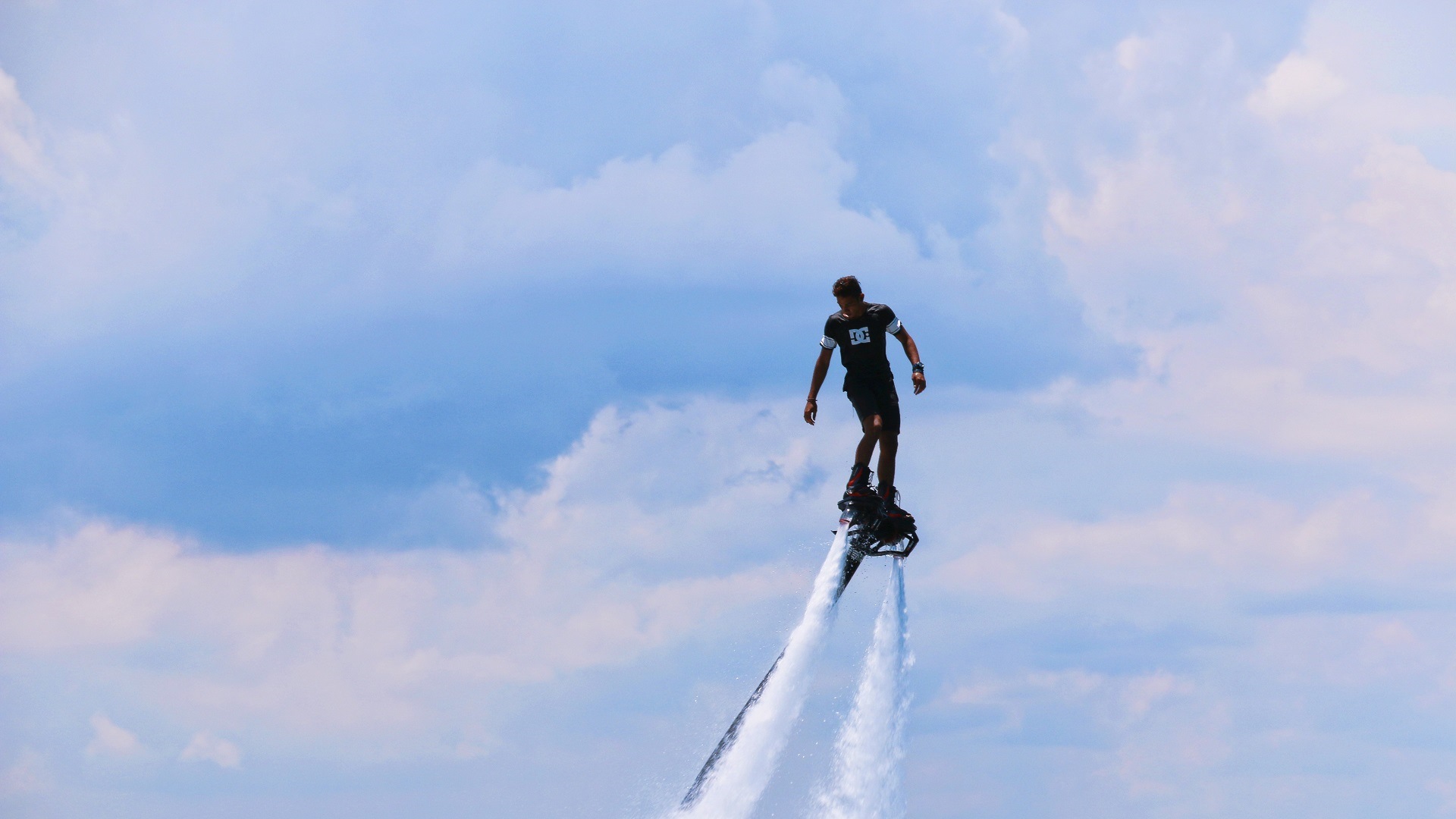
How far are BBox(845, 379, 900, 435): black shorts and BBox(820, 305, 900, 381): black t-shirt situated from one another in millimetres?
121

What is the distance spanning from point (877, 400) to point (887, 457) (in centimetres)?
118

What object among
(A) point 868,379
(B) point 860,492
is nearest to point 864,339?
(A) point 868,379

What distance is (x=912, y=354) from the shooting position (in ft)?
93.8

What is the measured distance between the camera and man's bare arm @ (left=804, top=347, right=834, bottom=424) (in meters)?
29.0

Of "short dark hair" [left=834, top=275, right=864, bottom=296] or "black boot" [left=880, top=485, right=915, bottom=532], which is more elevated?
"short dark hair" [left=834, top=275, right=864, bottom=296]

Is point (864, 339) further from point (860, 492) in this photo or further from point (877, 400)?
point (860, 492)

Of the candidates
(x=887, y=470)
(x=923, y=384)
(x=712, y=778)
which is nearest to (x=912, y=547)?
(x=887, y=470)

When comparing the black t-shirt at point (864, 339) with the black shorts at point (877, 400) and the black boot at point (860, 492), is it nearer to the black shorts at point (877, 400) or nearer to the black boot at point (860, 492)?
the black shorts at point (877, 400)

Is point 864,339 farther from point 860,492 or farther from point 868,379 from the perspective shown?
point 860,492

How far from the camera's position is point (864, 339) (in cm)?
2884

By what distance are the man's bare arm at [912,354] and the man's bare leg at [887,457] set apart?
1322 mm

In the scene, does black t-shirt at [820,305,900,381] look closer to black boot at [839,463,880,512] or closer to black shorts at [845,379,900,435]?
black shorts at [845,379,900,435]

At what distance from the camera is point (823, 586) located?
30.5 meters

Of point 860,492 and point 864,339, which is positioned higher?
point 864,339
